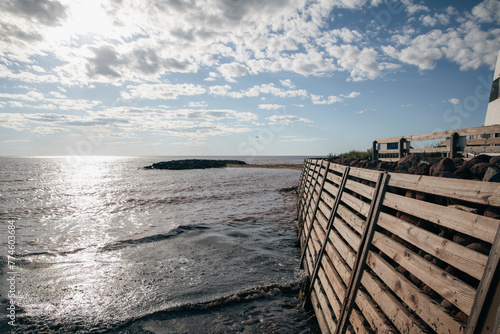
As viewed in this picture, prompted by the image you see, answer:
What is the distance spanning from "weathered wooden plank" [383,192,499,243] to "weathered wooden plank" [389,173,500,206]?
114 millimetres

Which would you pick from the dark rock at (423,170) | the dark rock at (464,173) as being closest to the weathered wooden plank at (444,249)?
the dark rock at (464,173)

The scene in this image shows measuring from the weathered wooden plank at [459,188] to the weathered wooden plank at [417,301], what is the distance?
76 centimetres

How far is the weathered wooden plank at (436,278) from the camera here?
163cm

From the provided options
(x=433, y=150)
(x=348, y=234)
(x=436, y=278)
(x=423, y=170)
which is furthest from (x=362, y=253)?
(x=433, y=150)

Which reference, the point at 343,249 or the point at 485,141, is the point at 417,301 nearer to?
the point at 343,249

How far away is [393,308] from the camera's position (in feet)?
7.43

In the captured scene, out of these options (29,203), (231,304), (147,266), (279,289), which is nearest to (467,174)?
(279,289)

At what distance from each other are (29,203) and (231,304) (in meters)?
17.8

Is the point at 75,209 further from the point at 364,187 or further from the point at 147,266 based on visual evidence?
the point at 364,187

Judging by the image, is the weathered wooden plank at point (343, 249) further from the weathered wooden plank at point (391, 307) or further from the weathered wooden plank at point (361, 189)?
the weathered wooden plank at point (361, 189)

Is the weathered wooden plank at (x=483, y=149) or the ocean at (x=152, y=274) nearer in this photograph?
the ocean at (x=152, y=274)

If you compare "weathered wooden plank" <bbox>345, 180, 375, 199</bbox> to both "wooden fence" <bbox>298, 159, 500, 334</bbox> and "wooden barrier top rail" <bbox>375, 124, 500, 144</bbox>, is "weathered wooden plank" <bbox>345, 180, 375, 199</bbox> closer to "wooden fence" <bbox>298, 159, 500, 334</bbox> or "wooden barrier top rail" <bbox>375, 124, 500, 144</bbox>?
"wooden fence" <bbox>298, 159, 500, 334</bbox>

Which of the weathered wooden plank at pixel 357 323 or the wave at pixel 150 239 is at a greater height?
the weathered wooden plank at pixel 357 323

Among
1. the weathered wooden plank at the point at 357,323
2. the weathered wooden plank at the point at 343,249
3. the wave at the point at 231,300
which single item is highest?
the weathered wooden plank at the point at 343,249
